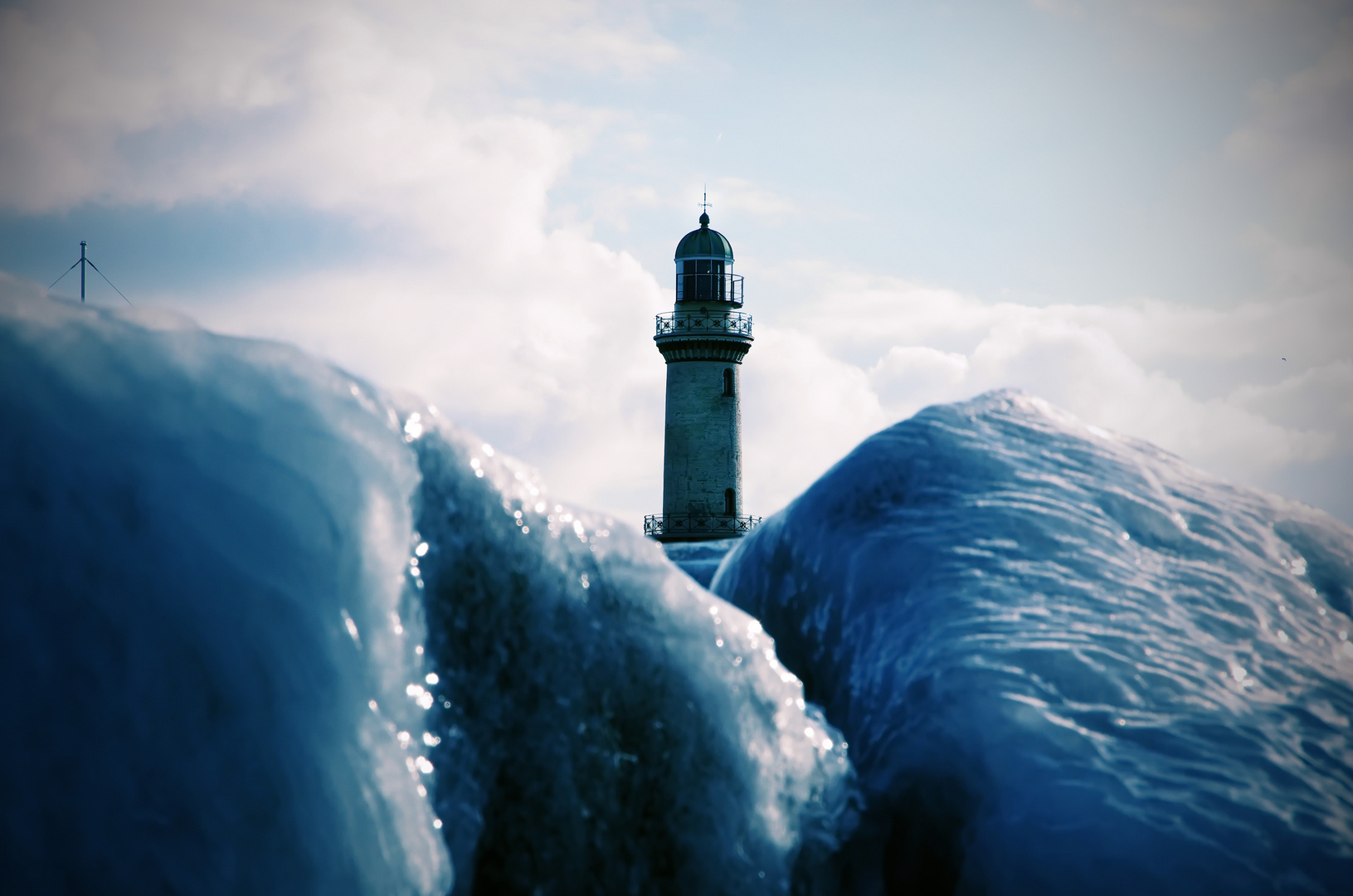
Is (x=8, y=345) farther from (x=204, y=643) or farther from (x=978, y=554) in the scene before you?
(x=978, y=554)

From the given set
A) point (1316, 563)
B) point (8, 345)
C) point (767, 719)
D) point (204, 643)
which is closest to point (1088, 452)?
point (1316, 563)

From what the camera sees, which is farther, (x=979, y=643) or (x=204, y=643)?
(x=979, y=643)

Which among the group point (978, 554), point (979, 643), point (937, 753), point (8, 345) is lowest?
point (937, 753)

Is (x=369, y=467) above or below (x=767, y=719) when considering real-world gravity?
above

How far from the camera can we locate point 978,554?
4723mm

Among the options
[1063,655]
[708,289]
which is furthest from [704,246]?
[1063,655]

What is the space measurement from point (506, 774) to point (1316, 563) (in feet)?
12.2

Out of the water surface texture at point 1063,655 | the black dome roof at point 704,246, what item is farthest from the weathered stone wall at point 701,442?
the water surface texture at point 1063,655

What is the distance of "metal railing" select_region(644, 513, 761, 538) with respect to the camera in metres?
Result: 31.0

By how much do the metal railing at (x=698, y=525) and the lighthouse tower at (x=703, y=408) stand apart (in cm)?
2

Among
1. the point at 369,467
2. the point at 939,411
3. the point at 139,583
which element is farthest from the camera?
the point at 939,411

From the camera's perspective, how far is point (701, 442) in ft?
103

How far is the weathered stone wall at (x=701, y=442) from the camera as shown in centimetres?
3131

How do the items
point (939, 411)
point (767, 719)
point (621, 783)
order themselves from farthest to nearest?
point (939, 411)
point (767, 719)
point (621, 783)
